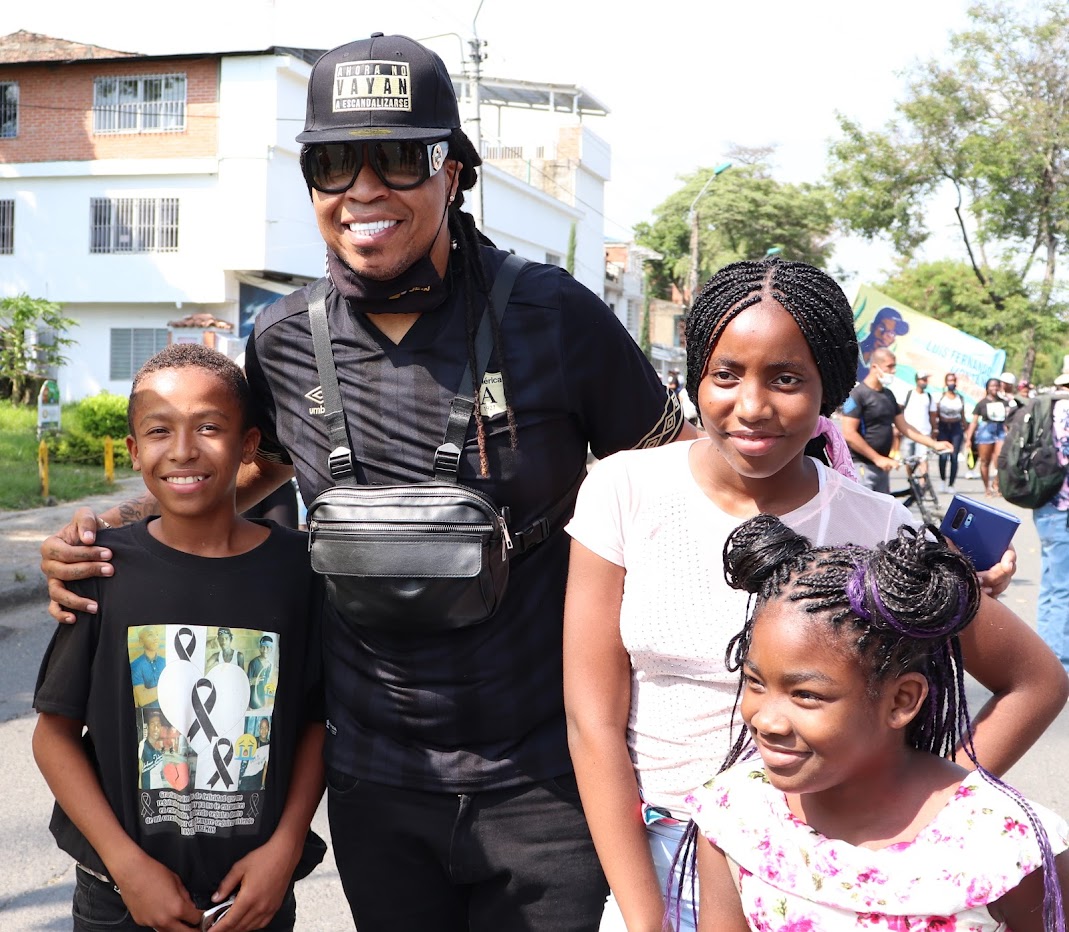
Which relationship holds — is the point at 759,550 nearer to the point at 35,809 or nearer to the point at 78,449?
the point at 35,809

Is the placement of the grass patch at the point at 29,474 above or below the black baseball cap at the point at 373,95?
below

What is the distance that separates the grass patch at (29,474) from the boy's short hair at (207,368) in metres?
10.5

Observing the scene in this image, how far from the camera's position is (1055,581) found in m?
6.90

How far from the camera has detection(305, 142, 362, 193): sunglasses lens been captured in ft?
7.30

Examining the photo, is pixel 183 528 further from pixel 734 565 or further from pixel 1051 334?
pixel 1051 334

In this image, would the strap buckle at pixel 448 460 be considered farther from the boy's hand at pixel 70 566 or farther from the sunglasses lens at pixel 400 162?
the boy's hand at pixel 70 566

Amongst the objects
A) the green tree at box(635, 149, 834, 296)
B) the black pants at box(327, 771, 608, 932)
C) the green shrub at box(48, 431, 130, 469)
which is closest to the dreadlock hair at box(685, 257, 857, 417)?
the black pants at box(327, 771, 608, 932)

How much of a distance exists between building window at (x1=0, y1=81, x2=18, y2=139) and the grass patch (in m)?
14.0

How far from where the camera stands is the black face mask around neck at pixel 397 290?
7.35 feet

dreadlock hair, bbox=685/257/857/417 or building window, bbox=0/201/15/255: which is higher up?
dreadlock hair, bbox=685/257/857/417

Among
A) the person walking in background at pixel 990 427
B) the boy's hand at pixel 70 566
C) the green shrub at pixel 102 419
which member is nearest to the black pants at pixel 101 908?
the boy's hand at pixel 70 566

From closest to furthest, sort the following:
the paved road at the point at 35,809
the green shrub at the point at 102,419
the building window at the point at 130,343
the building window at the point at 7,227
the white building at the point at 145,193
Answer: the paved road at the point at 35,809, the green shrub at the point at 102,419, the white building at the point at 145,193, the building window at the point at 130,343, the building window at the point at 7,227

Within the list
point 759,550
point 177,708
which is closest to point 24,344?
point 177,708

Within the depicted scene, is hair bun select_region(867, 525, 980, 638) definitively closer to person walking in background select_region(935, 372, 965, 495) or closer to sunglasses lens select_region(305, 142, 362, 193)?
sunglasses lens select_region(305, 142, 362, 193)
